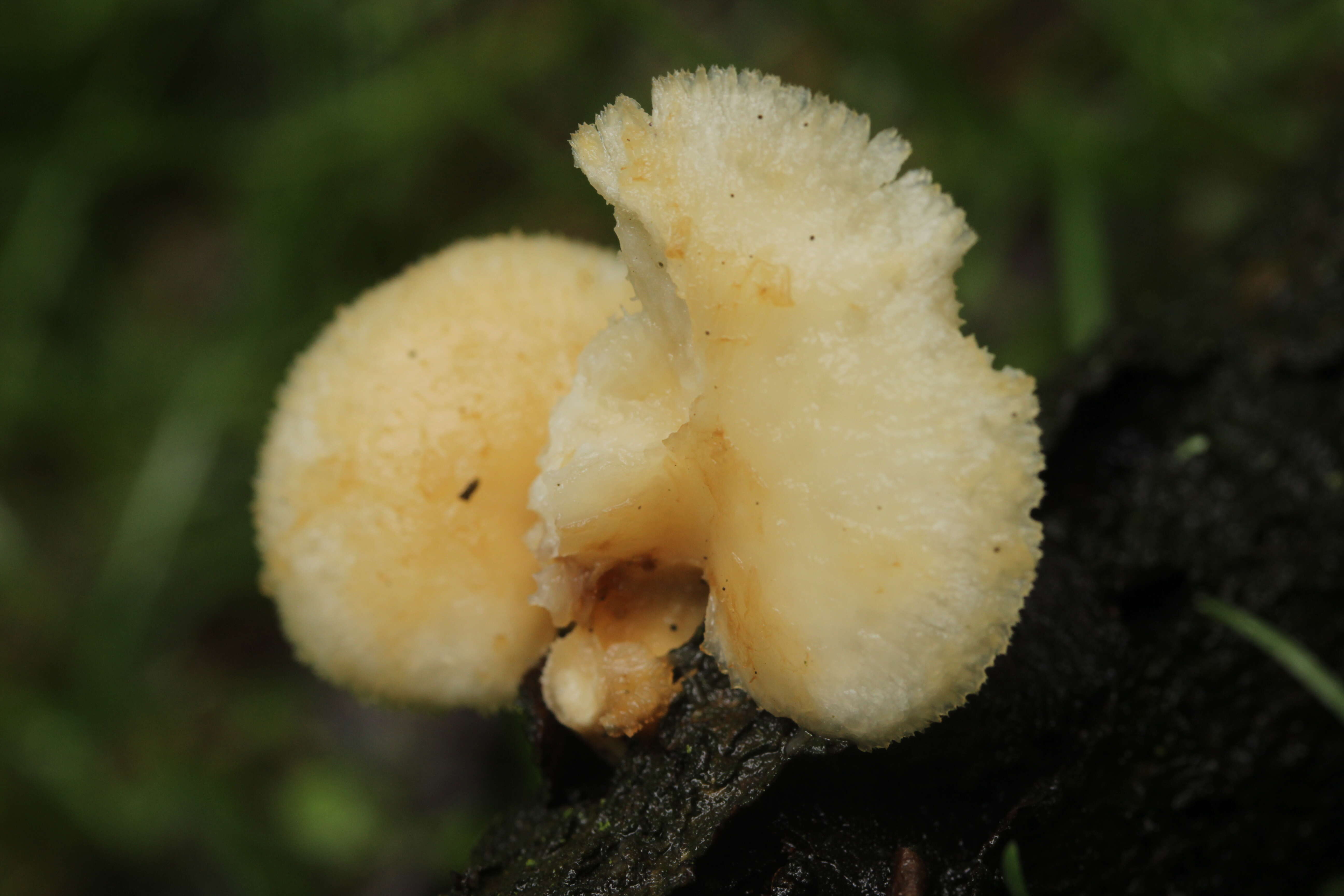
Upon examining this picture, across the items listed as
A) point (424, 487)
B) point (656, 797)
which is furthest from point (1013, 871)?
point (424, 487)

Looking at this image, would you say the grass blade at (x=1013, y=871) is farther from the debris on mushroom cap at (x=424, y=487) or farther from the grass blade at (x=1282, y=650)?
the debris on mushroom cap at (x=424, y=487)

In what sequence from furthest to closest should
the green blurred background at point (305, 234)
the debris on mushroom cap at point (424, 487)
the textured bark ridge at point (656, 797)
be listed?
the green blurred background at point (305, 234) → the debris on mushroom cap at point (424, 487) → the textured bark ridge at point (656, 797)

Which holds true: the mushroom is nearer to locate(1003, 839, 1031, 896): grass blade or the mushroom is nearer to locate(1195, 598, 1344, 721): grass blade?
locate(1003, 839, 1031, 896): grass blade

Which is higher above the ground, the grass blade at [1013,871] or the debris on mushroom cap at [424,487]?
the debris on mushroom cap at [424,487]

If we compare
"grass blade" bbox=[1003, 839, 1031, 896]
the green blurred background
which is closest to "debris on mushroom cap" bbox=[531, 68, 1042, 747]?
"grass blade" bbox=[1003, 839, 1031, 896]

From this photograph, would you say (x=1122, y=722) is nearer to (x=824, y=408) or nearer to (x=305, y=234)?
(x=824, y=408)

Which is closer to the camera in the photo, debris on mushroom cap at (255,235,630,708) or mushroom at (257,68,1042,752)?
mushroom at (257,68,1042,752)

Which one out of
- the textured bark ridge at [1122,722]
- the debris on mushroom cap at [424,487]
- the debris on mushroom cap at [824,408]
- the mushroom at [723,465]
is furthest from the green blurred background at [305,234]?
the debris on mushroom cap at [824,408]
